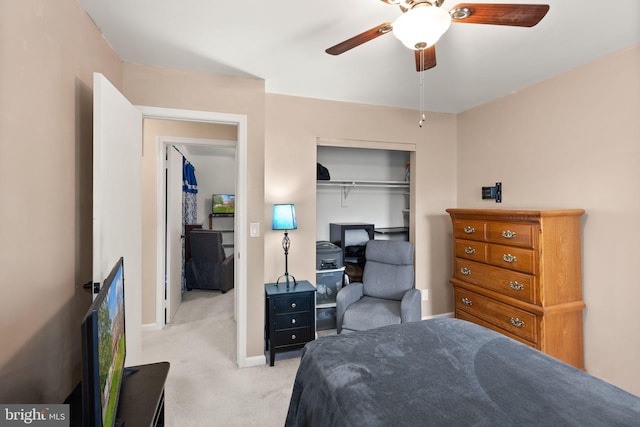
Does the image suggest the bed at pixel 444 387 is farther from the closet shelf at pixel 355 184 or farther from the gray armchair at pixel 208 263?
the gray armchair at pixel 208 263

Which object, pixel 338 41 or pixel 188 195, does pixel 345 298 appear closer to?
pixel 338 41

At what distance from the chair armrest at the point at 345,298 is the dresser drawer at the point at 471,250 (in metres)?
1.08

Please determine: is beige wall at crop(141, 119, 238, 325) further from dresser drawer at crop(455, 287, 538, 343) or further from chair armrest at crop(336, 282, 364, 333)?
dresser drawer at crop(455, 287, 538, 343)

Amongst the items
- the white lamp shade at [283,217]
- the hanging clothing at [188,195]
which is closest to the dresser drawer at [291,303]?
the white lamp shade at [283,217]

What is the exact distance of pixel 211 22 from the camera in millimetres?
1858

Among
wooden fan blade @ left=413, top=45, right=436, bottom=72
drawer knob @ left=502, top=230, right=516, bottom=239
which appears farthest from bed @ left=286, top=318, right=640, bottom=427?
wooden fan blade @ left=413, top=45, right=436, bottom=72

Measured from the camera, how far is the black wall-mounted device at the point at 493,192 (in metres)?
3.13

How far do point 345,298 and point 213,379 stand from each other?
131cm

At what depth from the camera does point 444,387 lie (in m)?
1.19

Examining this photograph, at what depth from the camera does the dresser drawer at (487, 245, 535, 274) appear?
237cm

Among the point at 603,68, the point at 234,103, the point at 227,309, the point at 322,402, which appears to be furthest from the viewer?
the point at 227,309

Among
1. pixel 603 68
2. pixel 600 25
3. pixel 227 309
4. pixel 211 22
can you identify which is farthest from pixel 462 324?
pixel 227 309

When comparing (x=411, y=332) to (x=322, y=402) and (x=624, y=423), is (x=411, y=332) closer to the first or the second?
(x=322, y=402)

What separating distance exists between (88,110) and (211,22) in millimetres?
911
